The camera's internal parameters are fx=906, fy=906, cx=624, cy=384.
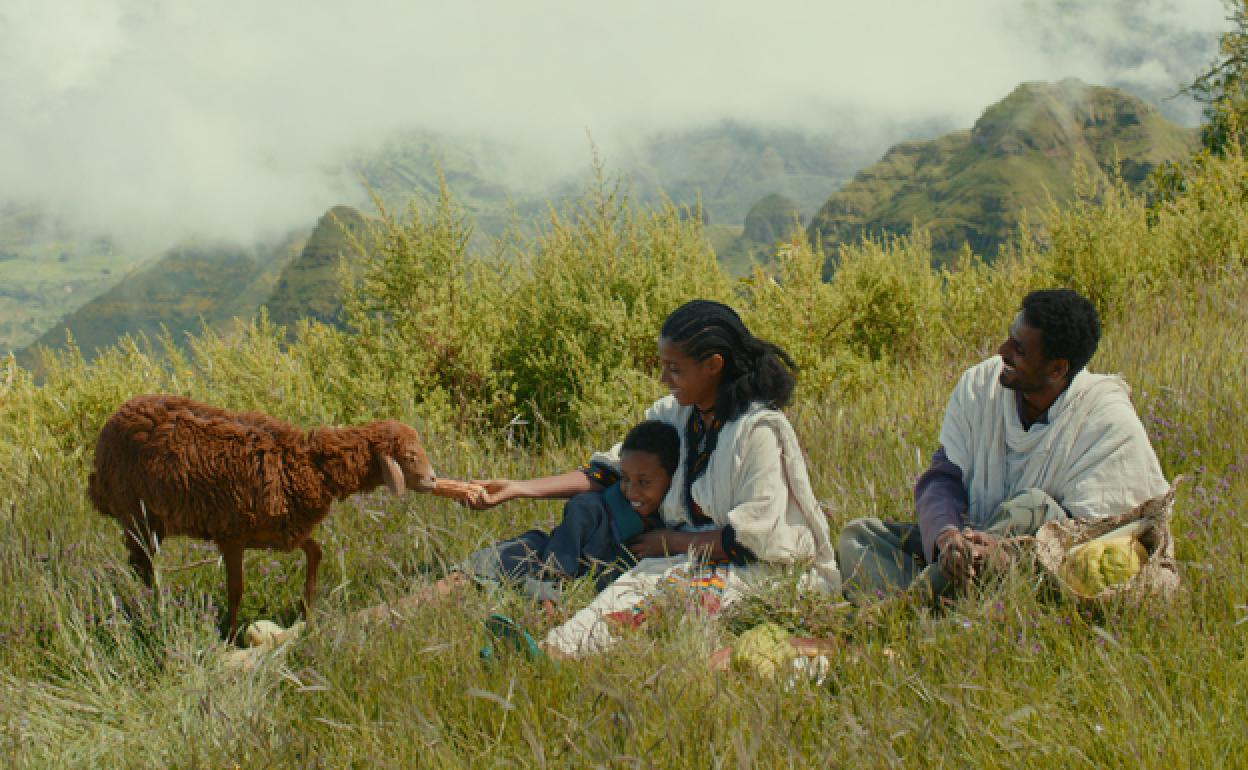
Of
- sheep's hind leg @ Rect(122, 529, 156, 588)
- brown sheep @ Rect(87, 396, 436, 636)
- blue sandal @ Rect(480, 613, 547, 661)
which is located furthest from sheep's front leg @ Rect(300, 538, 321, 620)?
blue sandal @ Rect(480, 613, 547, 661)

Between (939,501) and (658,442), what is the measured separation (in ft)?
4.21

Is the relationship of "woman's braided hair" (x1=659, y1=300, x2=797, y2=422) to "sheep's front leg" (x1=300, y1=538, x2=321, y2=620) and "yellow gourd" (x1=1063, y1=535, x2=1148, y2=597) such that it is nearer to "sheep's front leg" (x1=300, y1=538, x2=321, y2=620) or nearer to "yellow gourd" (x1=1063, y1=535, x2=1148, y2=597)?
"yellow gourd" (x1=1063, y1=535, x2=1148, y2=597)

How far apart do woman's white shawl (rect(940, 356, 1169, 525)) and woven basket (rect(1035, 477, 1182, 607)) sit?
6cm

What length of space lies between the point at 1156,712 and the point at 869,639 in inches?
39.9

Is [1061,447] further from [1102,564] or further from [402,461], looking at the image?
[402,461]

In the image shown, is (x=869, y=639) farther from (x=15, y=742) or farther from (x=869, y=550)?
(x=15, y=742)

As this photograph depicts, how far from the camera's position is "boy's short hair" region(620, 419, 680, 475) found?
4305 millimetres

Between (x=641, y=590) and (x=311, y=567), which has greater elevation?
(x=311, y=567)

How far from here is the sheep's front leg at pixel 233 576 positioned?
12.5 feet

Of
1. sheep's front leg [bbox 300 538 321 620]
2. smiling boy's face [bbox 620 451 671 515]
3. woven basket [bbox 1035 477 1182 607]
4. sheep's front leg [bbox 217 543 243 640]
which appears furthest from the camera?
smiling boy's face [bbox 620 451 671 515]

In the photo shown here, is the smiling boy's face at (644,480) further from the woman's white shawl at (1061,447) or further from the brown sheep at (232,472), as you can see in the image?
the woman's white shawl at (1061,447)

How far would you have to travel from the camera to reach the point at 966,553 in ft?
11.3

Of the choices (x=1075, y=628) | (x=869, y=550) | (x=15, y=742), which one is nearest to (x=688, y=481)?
(x=869, y=550)

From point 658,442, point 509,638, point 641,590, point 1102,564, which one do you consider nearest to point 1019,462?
point 1102,564
